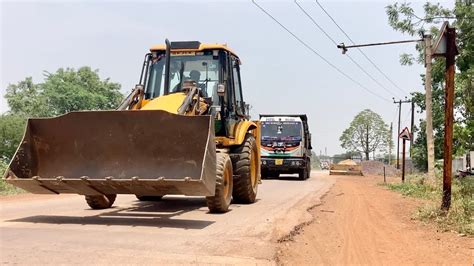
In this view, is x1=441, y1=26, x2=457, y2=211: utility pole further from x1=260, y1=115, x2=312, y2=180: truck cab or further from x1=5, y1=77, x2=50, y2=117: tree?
x1=5, y1=77, x2=50, y2=117: tree

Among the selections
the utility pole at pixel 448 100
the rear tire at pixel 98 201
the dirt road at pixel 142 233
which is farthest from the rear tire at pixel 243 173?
the utility pole at pixel 448 100

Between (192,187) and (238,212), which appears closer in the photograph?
(192,187)

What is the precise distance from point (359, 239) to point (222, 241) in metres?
1.99

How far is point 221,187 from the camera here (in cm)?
862

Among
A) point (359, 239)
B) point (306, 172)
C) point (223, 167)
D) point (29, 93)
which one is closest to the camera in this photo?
point (359, 239)

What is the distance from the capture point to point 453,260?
19.1 ft

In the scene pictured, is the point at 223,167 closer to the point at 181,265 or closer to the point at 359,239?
the point at 359,239

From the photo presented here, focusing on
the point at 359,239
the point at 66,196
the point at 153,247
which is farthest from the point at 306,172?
the point at 153,247

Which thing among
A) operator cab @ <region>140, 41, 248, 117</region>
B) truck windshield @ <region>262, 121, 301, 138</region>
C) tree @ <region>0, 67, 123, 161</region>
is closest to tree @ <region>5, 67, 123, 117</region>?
tree @ <region>0, 67, 123, 161</region>

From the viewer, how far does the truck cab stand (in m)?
23.6

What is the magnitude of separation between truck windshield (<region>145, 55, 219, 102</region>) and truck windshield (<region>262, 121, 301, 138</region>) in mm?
13458

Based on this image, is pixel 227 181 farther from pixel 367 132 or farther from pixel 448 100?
pixel 367 132

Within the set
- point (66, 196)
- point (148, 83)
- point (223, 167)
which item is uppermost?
point (148, 83)

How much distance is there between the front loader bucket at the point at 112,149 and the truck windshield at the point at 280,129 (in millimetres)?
15882
